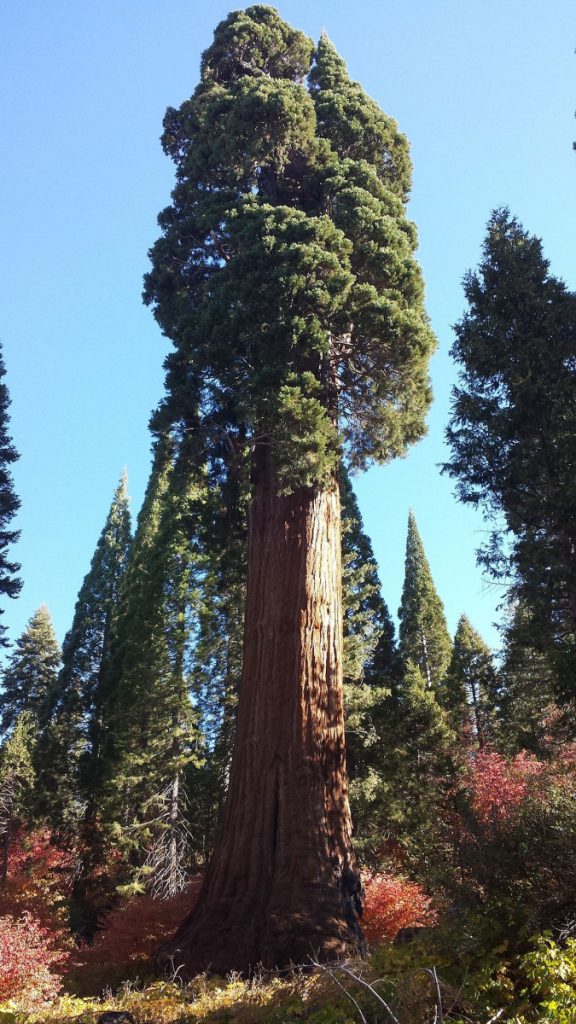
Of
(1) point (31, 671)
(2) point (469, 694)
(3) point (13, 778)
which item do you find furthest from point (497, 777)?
(1) point (31, 671)

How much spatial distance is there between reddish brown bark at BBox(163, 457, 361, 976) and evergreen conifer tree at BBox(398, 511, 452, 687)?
67.0ft

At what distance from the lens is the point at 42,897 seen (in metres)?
19.4

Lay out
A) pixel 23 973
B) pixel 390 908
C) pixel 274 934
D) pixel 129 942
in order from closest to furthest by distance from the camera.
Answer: pixel 274 934, pixel 23 973, pixel 390 908, pixel 129 942

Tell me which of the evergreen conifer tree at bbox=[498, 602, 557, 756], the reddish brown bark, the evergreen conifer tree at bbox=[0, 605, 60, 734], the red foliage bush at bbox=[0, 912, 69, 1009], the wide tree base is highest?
the evergreen conifer tree at bbox=[0, 605, 60, 734]

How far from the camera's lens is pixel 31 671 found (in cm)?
3300

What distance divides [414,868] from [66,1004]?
3191 millimetres

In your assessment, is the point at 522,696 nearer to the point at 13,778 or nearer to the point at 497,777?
the point at 497,777

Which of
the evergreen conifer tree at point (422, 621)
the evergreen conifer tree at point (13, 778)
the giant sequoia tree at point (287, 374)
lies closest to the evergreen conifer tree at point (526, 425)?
the giant sequoia tree at point (287, 374)

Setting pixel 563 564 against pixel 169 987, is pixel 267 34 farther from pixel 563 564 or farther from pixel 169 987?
pixel 169 987

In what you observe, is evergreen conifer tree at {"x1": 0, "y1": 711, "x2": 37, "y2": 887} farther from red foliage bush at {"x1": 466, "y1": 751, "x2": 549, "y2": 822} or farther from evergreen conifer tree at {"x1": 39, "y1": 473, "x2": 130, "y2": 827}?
red foliage bush at {"x1": 466, "y1": 751, "x2": 549, "y2": 822}

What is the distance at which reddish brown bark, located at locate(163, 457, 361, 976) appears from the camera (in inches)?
256

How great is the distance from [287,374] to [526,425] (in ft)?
10.9

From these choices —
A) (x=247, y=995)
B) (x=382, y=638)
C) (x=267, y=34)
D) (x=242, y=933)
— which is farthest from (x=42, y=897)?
(x=267, y=34)

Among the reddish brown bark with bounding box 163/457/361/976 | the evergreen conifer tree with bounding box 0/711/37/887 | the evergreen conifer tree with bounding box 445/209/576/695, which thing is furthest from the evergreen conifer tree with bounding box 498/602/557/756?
the evergreen conifer tree with bounding box 0/711/37/887
